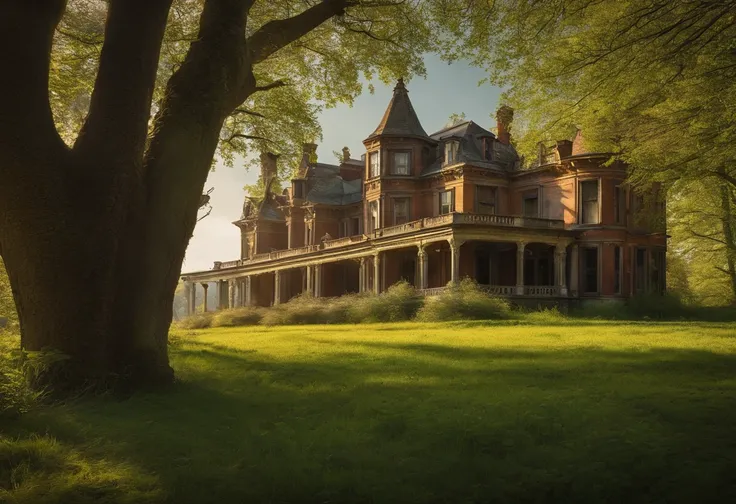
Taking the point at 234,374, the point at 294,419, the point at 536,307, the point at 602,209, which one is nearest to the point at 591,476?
the point at 294,419

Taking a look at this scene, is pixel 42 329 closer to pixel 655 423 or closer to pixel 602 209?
pixel 655 423

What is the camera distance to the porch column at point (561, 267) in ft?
108

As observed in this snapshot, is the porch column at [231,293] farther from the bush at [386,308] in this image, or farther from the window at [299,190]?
the bush at [386,308]

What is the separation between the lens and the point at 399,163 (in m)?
39.8

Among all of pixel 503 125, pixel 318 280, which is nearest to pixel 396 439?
pixel 503 125

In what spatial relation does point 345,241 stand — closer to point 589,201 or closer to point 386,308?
point 386,308

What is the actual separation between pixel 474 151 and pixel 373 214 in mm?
7542

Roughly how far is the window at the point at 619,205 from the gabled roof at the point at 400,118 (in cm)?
1199

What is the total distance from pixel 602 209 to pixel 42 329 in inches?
1225

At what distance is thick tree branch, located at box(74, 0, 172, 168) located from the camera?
8.20 metres

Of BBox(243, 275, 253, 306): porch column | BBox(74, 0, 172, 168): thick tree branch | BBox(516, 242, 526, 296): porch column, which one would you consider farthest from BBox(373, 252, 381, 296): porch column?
BBox(74, 0, 172, 168): thick tree branch

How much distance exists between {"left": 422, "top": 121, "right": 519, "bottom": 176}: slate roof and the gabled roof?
192 cm

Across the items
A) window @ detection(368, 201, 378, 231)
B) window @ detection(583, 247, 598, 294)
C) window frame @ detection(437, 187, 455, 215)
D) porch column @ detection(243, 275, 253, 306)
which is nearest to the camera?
window @ detection(583, 247, 598, 294)

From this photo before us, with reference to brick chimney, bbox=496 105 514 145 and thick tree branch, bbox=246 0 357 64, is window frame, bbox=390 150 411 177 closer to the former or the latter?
brick chimney, bbox=496 105 514 145
